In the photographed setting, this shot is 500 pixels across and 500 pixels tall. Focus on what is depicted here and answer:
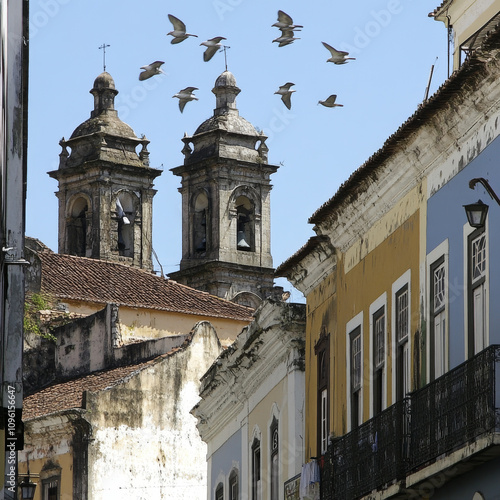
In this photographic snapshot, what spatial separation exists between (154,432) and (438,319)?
55.5ft

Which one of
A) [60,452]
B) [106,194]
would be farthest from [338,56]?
[106,194]

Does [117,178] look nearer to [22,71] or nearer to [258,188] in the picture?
[258,188]

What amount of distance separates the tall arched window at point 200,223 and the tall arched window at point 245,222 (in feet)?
3.59

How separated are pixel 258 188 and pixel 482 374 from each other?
49.9 meters

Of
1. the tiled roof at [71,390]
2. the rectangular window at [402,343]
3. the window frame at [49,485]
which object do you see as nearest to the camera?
the rectangular window at [402,343]

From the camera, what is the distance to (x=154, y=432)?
103 feet

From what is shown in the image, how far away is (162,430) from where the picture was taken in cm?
3158

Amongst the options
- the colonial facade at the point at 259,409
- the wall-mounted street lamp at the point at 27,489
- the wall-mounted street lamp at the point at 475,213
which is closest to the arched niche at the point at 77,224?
the wall-mounted street lamp at the point at 27,489

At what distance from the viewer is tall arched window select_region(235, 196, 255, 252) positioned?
203ft

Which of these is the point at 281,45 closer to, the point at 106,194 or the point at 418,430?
the point at 418,430

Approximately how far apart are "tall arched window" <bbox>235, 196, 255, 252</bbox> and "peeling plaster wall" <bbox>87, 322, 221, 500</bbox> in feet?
98.1

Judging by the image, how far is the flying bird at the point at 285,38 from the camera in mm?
16453

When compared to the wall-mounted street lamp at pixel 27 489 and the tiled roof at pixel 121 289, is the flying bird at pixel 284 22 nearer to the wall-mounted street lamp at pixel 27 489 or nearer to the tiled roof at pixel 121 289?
the wall-mounted street lamp at pixel 27 489

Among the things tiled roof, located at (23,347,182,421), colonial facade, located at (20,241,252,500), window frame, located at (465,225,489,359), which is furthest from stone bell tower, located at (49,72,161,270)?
window frame, located at (465,225,489,359)
